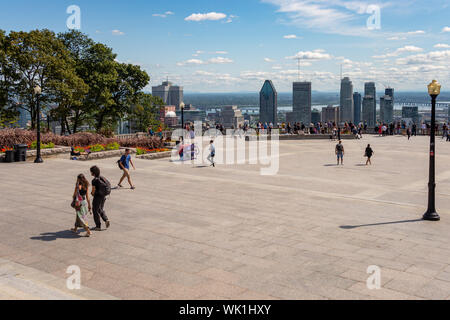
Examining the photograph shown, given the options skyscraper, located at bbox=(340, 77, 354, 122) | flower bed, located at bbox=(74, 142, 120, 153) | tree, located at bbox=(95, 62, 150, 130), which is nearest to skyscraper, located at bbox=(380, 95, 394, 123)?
skyscraper, located at bbox=(340, 77, 354, 122)

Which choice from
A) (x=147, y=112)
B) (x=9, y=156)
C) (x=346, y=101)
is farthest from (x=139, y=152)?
(x=346, y=101)

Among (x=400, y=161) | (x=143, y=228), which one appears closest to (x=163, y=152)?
(x=400, y=161)

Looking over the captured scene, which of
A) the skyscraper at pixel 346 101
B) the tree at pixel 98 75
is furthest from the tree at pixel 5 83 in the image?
the skyscraper at pixel 346 101

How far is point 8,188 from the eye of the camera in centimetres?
1592

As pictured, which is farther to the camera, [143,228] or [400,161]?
[400,161]

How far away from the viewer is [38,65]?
34.0m

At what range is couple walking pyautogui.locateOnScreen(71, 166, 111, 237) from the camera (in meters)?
10.2

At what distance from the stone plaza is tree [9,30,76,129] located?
17.0 metres

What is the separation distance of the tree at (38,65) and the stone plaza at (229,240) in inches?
668

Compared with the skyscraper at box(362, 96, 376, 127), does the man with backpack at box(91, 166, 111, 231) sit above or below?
below

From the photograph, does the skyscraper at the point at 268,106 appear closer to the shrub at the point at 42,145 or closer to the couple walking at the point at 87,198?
the shrub at the point at 42,145

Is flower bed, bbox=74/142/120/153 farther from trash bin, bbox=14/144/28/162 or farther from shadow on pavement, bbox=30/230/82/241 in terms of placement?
shadow on pavement, bbox=30/230/82/241
